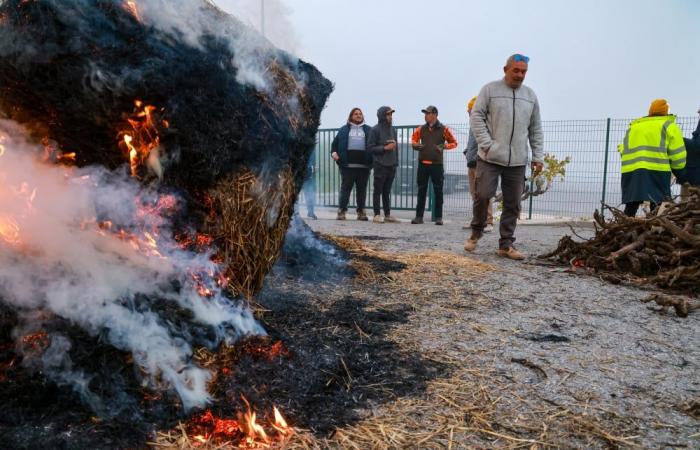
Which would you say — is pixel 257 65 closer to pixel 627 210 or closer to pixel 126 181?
pixel 126 181

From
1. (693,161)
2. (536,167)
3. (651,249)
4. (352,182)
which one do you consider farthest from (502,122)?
(352,182)

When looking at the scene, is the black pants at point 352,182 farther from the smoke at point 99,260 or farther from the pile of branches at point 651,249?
the smoke at point 99,260

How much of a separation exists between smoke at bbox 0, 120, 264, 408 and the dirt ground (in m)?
0.85

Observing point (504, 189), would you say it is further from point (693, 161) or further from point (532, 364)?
point (693, 161)

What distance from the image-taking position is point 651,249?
5.02 metres

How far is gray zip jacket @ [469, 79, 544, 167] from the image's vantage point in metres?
5.77

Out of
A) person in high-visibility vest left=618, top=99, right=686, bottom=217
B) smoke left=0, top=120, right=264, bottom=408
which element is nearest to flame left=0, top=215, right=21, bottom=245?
smoke left=0, top=120, right=264, bottom=408

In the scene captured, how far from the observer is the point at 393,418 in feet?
7.17

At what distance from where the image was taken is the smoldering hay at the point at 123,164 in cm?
210

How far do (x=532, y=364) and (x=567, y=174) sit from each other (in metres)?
9.44

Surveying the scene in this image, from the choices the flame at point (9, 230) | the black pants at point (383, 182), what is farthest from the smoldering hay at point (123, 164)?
the black pants at point (383, 182)

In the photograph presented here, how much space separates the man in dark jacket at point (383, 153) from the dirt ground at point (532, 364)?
5.32 m

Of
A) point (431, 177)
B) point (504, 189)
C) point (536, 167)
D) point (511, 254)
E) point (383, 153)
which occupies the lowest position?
point (511, 254)

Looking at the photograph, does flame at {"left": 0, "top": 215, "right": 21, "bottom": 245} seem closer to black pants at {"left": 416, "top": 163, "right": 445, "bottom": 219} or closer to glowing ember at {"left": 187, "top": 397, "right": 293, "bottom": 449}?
glowing ember at {"left": 187, "top": 397, "right": 293, "bottom": 449}
